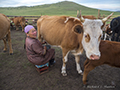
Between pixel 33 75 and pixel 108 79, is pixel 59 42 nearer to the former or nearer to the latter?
pixel 33 75

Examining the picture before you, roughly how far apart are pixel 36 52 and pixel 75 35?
137cm

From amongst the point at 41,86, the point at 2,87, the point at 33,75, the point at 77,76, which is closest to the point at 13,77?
the point at 2,87

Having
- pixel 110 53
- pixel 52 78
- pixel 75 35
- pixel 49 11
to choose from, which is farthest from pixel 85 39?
pixel 49 11

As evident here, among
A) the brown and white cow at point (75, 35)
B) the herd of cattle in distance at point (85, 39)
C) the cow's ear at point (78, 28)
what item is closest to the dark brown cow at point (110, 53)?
the herd of cattle in distance at point (85, 39)

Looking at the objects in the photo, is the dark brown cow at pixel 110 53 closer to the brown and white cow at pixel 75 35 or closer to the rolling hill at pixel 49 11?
the brown and white cow at pixel 75 35

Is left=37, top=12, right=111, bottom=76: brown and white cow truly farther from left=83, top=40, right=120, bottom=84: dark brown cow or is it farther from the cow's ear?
left=83, top=40, right=120, bottom=84: dark brown cow

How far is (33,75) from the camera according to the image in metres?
3.14

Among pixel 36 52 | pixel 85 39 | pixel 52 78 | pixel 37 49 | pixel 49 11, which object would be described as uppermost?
pixel 49 11

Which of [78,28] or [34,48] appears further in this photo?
[34,48]

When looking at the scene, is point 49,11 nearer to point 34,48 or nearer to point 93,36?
point 34,48

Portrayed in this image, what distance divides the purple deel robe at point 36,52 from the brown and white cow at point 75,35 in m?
0.65

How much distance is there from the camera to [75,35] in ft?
8.68

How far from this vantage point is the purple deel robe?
8.74 ft

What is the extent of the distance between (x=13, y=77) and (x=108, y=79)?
3403 millimetres
